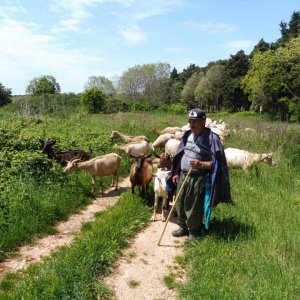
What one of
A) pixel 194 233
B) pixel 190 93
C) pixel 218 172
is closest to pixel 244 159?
pixel 194 233

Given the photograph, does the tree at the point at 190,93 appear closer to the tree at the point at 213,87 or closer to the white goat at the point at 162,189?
the tree at the point at 213,87

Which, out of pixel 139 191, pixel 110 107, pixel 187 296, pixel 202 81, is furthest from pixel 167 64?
pixel 187 296

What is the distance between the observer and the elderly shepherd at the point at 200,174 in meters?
5.74

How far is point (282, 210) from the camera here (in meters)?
7.05

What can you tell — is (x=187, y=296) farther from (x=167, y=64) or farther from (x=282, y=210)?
(x=167, y=64)

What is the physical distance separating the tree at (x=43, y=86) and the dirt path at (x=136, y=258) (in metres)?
54.4

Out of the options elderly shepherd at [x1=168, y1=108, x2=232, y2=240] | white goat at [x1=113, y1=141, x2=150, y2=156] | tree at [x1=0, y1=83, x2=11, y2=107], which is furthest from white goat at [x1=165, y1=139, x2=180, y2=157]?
tree at [x1=0, y1=83, x2=11, y2=107]

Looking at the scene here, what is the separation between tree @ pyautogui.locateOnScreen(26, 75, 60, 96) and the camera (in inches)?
2415

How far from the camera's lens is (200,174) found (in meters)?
5.91

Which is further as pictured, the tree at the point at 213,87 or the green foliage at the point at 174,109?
the tree at the point at 213,87

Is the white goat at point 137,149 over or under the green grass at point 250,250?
over

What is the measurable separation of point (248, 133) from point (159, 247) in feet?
32.3

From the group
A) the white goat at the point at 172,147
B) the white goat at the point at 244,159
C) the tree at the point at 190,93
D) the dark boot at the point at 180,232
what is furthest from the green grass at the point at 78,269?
the tree at the point at 190,93

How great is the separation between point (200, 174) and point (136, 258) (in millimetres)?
1598
